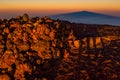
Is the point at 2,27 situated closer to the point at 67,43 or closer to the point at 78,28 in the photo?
the point at 67,43

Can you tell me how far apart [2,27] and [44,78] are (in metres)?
7.94

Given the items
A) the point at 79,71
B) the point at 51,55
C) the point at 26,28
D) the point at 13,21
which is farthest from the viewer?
the point at 13,21

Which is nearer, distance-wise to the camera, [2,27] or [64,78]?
[64,78]

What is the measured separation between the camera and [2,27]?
94.2ft

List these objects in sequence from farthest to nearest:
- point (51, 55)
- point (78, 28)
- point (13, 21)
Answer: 1. point (78, 28)
2. point (13, 21)
3. point (51, 55)

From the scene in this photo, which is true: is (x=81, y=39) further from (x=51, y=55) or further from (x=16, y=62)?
(x=16, y=62)

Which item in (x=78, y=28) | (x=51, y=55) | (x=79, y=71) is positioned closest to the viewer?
(x=79, y=71)

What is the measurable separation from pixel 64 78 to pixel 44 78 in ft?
5.19

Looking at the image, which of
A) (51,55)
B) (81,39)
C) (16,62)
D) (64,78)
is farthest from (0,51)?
(81,39)

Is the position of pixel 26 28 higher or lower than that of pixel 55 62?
higher

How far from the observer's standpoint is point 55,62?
26094 mm

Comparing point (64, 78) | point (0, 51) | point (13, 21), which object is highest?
point (13, 21)

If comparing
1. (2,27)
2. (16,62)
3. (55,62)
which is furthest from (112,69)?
(2,27)

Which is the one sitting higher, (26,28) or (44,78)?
(26,28)
